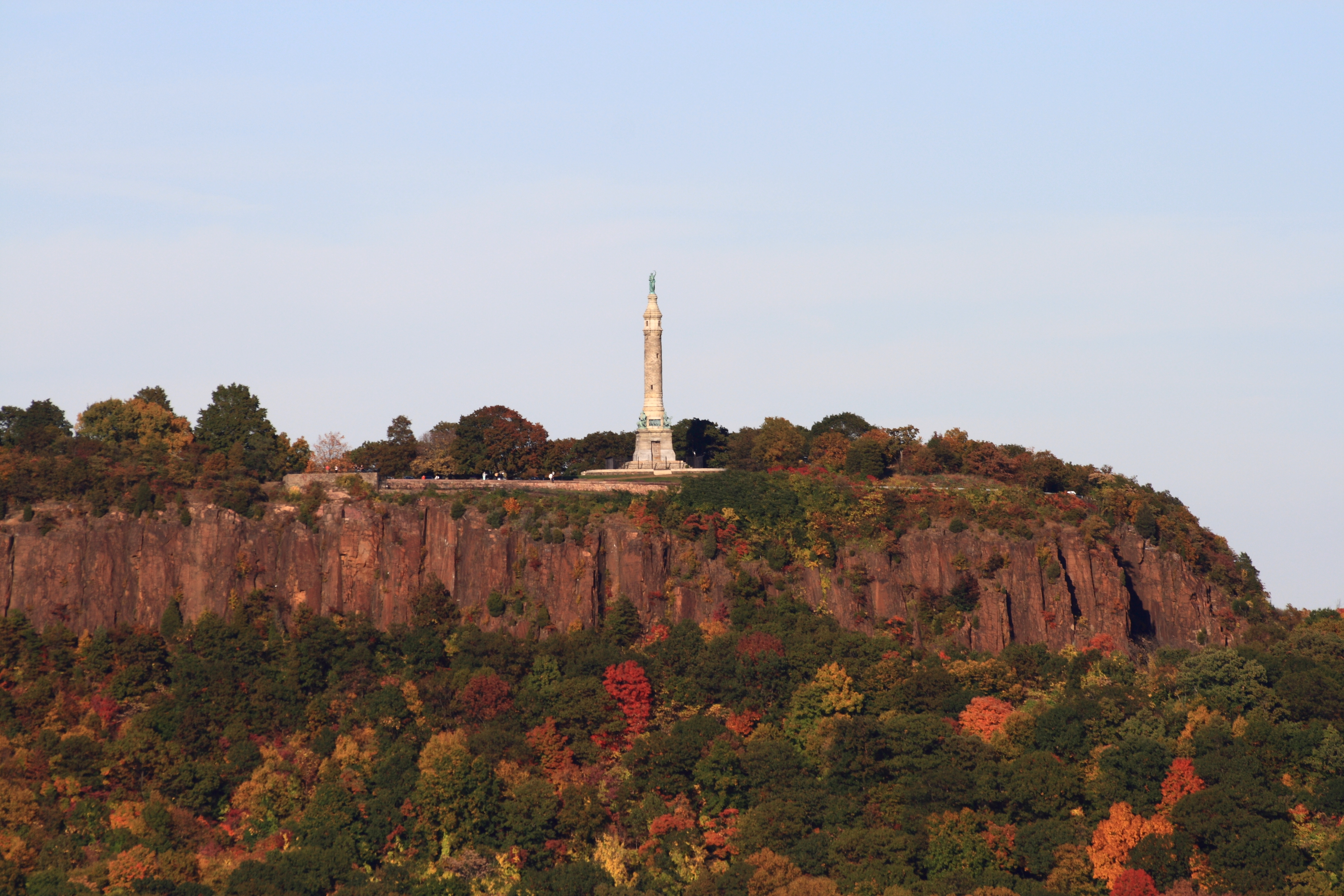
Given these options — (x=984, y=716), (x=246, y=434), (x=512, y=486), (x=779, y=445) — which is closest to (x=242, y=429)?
(x=246, y=434)

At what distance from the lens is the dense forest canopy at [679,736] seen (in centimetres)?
12262

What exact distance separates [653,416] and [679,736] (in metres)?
43.2

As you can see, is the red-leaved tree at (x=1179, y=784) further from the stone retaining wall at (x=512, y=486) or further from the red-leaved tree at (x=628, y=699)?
the stone retaining wall at (x=512, y=486)

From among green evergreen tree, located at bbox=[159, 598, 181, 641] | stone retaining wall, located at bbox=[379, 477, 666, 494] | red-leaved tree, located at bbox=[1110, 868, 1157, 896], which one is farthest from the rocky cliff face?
red-leaved tree, located at bbox=[1110, 868, 1157, 896]

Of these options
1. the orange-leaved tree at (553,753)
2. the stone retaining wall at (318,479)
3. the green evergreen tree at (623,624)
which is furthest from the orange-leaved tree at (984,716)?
the stone retaining wall at (318,479)

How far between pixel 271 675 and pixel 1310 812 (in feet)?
198

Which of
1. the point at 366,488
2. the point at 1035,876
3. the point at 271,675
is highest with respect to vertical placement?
the point at 366,488

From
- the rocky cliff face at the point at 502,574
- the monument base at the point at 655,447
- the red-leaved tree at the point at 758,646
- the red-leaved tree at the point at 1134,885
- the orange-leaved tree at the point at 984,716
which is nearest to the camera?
the red-leaved tree at the point at 1134,885

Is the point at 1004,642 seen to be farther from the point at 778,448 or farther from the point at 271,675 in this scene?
the point at 271,675

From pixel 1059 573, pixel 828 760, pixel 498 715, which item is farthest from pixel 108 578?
pixel 1059 573

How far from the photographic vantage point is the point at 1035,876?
401 feet

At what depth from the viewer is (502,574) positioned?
14825 cm

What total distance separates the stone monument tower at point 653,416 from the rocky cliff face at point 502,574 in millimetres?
19541

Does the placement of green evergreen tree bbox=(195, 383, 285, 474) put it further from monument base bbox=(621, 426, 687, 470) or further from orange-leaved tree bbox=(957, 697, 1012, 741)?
orange-leaved tree bbox=(957, 697, 1012, 741)
